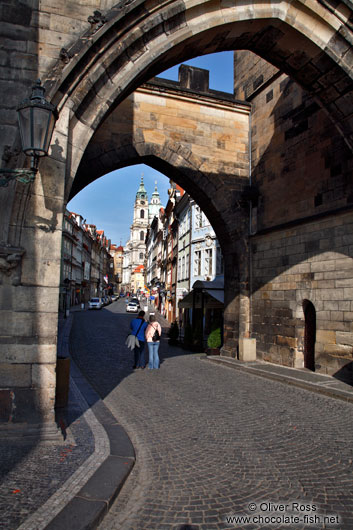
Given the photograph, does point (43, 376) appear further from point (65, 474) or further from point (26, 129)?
point (26, 129)

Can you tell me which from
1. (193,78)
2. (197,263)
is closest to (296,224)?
(193,78)

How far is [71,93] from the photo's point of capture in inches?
209

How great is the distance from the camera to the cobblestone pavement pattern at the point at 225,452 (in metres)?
3.31

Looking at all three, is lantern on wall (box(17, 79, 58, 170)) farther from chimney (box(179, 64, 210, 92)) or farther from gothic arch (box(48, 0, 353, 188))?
chimney (box(179, 64, 210, 92))

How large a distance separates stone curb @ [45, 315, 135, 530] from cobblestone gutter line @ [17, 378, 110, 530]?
4cm

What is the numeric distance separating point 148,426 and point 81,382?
3.01 meters

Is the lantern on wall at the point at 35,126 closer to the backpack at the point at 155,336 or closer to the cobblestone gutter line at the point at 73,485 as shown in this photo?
the cobblestone gutter line at the point at 73,485

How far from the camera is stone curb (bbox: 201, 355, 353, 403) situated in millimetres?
7758

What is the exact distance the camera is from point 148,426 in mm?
5578

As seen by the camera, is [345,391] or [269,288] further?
[269,288]

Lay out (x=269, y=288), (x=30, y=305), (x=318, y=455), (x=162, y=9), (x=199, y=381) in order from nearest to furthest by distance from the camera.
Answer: (x=318, y=455), (x=30, y=305), (x=162, y=9), (x=199, y=381), (x=269, y=288)

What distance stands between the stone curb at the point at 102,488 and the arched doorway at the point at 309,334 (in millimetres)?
6824

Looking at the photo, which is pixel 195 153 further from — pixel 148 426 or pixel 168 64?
pixel 148 426

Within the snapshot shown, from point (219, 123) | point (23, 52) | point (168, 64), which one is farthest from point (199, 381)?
point (219, 123)
